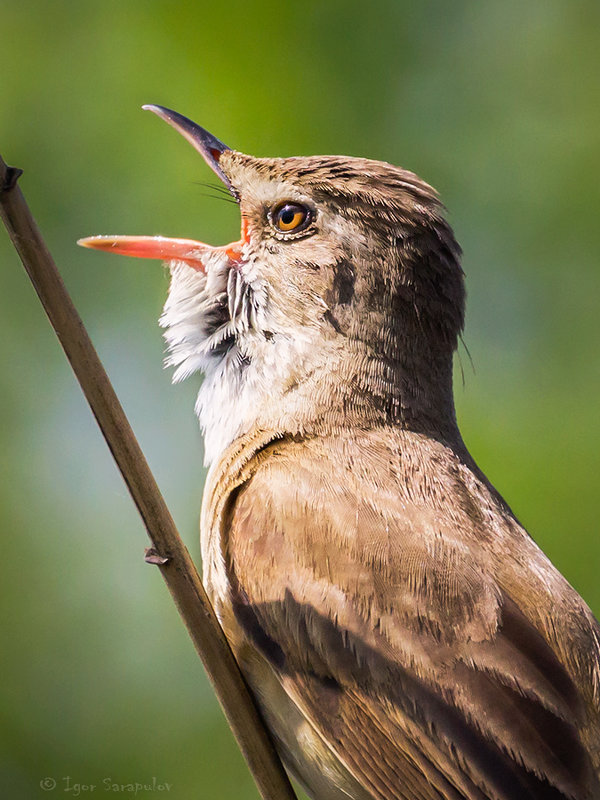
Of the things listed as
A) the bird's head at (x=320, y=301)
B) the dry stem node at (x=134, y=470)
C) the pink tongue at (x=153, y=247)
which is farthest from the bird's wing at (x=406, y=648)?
the pink tongue at (x=153, y=247)

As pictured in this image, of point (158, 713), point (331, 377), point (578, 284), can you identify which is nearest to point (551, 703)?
point (331, 377)

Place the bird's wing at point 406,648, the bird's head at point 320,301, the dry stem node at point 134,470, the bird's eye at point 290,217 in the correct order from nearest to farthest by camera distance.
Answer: the dry stem node at point 134,470, the bird's wing at point 406,648, the bird's head at point 320,301, the bird's eye at point 290,217

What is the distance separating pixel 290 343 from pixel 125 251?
0.69 meters

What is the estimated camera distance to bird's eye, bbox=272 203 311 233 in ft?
13.5

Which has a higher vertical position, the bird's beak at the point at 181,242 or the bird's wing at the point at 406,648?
the bird's beak at the point at 181,242

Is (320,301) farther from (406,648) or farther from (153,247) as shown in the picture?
(406,648)

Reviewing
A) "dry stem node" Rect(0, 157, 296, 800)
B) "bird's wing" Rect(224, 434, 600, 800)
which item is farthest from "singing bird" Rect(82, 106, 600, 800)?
"dry stem node" Rect(0, 157, 296, 800)

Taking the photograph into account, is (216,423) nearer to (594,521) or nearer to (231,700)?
(231,700)

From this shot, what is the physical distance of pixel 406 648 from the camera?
320 cm

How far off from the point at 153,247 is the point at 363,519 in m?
1.35

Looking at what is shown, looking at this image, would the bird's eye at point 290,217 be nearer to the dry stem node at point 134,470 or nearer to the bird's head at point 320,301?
the bird's head at point 320,301

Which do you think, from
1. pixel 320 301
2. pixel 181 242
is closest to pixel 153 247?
pixel 181 242

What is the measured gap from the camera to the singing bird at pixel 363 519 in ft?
10.4

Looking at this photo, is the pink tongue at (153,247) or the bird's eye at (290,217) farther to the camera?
the bird's eye at (290,217)
